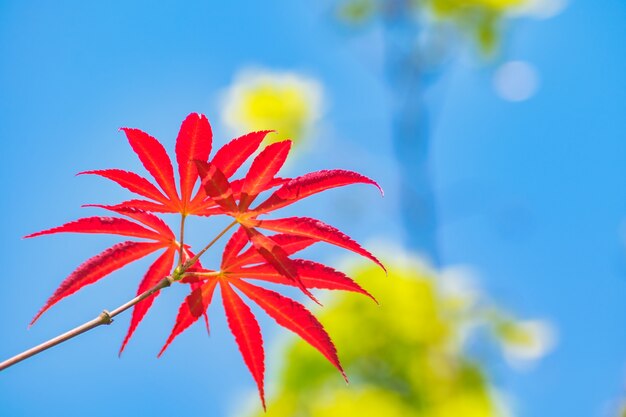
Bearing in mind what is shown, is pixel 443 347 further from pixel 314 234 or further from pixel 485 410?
pixel 314 234

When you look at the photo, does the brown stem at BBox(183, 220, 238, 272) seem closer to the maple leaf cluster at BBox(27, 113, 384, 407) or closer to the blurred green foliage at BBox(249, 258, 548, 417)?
the maple leaf cluster at BBox(27, 113, 384, 407)

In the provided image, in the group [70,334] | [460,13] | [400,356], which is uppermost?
[460,13]

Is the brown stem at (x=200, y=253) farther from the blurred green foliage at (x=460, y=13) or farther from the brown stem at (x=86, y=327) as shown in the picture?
the blurred green foliage at (x=460, y=13)

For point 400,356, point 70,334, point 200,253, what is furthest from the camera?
point 400,356

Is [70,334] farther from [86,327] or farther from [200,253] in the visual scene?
[200,253]

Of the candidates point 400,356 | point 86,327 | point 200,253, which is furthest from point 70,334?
point 400,356

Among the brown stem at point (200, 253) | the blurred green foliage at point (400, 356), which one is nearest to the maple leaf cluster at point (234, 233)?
the brown stem at point (200, 253)

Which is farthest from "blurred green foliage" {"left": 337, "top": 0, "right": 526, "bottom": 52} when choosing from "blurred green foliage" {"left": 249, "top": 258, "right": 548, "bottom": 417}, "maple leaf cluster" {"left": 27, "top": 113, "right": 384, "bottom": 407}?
"maple leaf cluster" {"left": 27, "top": 113, "right": 384, "bottom": 407}
